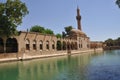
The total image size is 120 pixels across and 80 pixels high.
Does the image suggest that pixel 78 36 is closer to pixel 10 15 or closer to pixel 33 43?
pixel 33 43

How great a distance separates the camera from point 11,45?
42.9 m

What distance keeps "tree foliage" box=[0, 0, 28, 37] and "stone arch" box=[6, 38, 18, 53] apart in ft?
17.3

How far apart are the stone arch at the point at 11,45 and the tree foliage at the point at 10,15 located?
208 inches

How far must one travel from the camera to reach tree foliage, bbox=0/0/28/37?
3572 cm

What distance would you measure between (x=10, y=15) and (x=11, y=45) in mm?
8489

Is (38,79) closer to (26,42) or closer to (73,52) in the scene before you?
(26,42)

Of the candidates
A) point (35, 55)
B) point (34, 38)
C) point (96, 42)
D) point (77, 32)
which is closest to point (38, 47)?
Result: point (34, 38)

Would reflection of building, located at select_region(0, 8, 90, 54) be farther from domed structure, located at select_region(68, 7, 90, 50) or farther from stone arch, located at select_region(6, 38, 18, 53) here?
domed structure, located at select_region(68, 7, 90, 50)

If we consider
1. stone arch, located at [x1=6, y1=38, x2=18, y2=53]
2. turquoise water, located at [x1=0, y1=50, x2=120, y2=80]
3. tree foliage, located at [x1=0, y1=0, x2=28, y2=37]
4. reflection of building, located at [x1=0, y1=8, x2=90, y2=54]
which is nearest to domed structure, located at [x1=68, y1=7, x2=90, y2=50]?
reflection of building, located at [x1=0, y1=8, x2=90, y2=54]

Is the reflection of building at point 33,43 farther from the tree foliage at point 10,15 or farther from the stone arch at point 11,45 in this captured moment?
the tree foliage at point 10,15

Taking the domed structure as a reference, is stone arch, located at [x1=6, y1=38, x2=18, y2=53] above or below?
below

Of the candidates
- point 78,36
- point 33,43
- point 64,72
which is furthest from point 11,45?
point 78,36

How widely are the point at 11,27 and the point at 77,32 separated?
44489 millimetres

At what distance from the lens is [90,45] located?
100m
